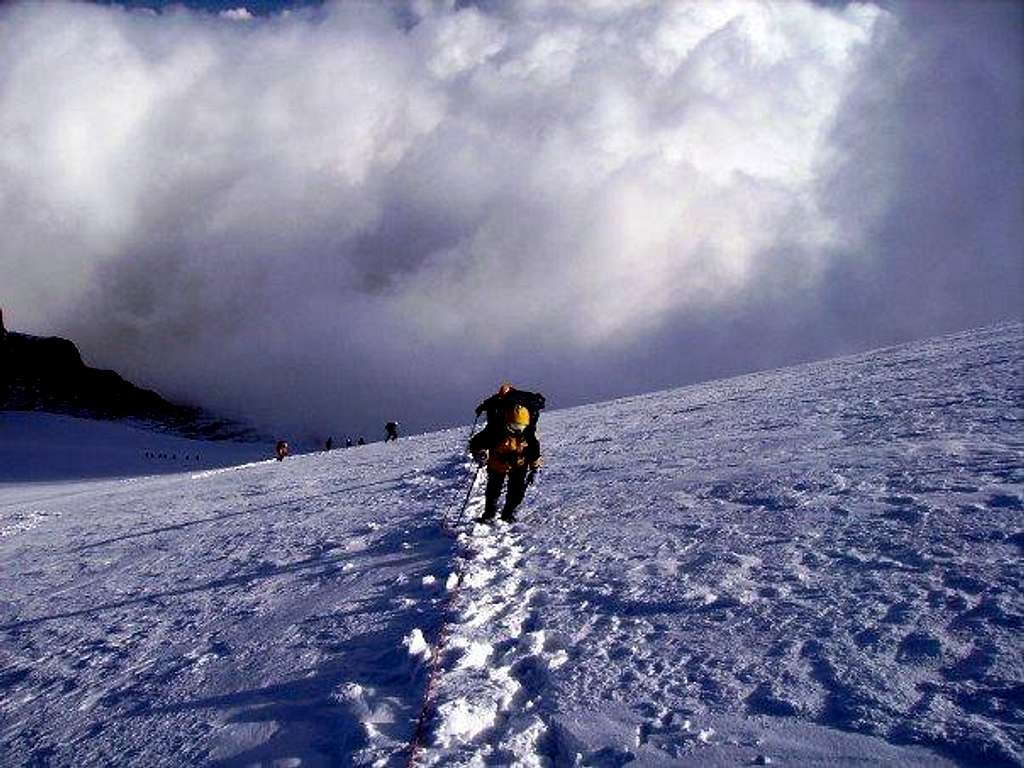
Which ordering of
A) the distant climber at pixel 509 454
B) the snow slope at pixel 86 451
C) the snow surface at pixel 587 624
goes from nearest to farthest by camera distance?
the snow surface at pixel 587 624 → the distant climber at pixel 509 454 → the snow slope at pixel 86 451

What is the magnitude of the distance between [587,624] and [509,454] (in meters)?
3.77

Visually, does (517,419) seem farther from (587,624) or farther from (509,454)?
(587,624)

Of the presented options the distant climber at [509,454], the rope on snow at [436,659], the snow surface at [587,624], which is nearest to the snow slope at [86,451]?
the snow surface at [587,624]

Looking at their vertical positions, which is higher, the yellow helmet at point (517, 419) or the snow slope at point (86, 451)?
the yellow helmet at point (517, 419)

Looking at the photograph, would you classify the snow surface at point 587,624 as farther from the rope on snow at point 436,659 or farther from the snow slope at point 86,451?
the snow slope at point 86,451

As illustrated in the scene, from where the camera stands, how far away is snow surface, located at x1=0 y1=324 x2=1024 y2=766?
4520mm

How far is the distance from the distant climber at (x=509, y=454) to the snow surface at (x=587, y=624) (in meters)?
0.47

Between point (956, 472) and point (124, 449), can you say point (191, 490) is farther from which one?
point (124, 449)

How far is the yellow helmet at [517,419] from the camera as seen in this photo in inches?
378

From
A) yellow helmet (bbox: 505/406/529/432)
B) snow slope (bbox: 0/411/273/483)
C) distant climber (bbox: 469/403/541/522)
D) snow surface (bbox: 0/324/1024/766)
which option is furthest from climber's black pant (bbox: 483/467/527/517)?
snow slope (bbox: 0/411/273/483)

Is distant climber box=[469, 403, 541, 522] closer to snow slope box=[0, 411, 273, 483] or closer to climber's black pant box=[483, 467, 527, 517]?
climber's black pant box=[483, 467, 527, 517]

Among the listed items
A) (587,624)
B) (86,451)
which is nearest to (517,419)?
(587,624)

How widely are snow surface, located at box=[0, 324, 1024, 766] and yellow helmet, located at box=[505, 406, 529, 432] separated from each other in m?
1.24

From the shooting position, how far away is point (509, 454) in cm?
953
